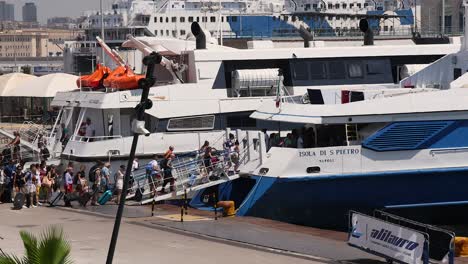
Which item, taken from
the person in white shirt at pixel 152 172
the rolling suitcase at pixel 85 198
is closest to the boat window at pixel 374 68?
the person in white shirt at pixel 152 172

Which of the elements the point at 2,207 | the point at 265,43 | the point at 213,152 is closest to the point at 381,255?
the point at 213,152

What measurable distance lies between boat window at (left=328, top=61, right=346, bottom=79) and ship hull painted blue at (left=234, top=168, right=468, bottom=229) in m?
8.75

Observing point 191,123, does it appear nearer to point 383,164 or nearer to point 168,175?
point 168,175

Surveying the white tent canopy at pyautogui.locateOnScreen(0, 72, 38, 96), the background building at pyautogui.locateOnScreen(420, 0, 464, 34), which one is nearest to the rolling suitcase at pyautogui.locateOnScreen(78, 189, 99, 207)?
the white tent canopy at pyautogui.locateOnScreen(0, 72, 38, 96)

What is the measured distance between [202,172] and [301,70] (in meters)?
6.70

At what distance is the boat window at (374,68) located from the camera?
109 ft

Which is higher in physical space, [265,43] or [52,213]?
[265,43]

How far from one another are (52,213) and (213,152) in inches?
174

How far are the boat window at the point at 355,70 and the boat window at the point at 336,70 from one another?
211mm

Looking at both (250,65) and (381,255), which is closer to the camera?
(381,255)

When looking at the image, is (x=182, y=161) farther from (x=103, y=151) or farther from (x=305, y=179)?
(x=305, y=179)

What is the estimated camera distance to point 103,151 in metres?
30.6

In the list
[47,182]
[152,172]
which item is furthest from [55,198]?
[152,172]

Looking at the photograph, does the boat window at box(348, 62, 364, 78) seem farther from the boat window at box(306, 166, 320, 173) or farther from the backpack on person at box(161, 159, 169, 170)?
the boat window at box(306, 166, 320, 173)
